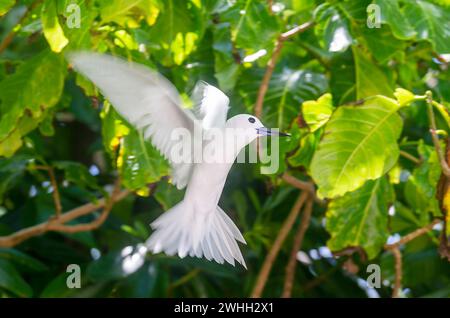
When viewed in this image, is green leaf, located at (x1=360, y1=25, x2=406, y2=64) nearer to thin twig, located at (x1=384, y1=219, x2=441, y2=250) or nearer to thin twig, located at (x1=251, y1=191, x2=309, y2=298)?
thin twig, located at (x1=384, y1=219, x2=441, y2=250)

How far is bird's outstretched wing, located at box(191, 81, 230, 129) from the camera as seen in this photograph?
147 centimetres

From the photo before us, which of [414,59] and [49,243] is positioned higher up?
[414,59]

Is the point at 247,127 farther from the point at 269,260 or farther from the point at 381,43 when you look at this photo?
the point at 269,260

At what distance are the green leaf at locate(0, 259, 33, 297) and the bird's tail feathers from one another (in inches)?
58.0

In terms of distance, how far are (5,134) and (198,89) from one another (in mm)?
906

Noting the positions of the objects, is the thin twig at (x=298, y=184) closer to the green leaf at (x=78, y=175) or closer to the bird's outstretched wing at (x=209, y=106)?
the green leaf at (x=78, y=175)

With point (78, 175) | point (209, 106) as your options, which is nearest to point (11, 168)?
point (78, 175)

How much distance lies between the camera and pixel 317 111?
7.54ft

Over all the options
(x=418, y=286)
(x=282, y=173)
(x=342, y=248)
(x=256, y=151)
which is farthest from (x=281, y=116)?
(x=418, y=286)

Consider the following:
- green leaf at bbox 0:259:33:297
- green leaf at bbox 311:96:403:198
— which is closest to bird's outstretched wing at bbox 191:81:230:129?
green leaf at bbox 311:96:403:198

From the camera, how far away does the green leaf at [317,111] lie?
228 cm

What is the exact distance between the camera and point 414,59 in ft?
9.55

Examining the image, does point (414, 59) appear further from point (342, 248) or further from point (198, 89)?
point (198, 89)
